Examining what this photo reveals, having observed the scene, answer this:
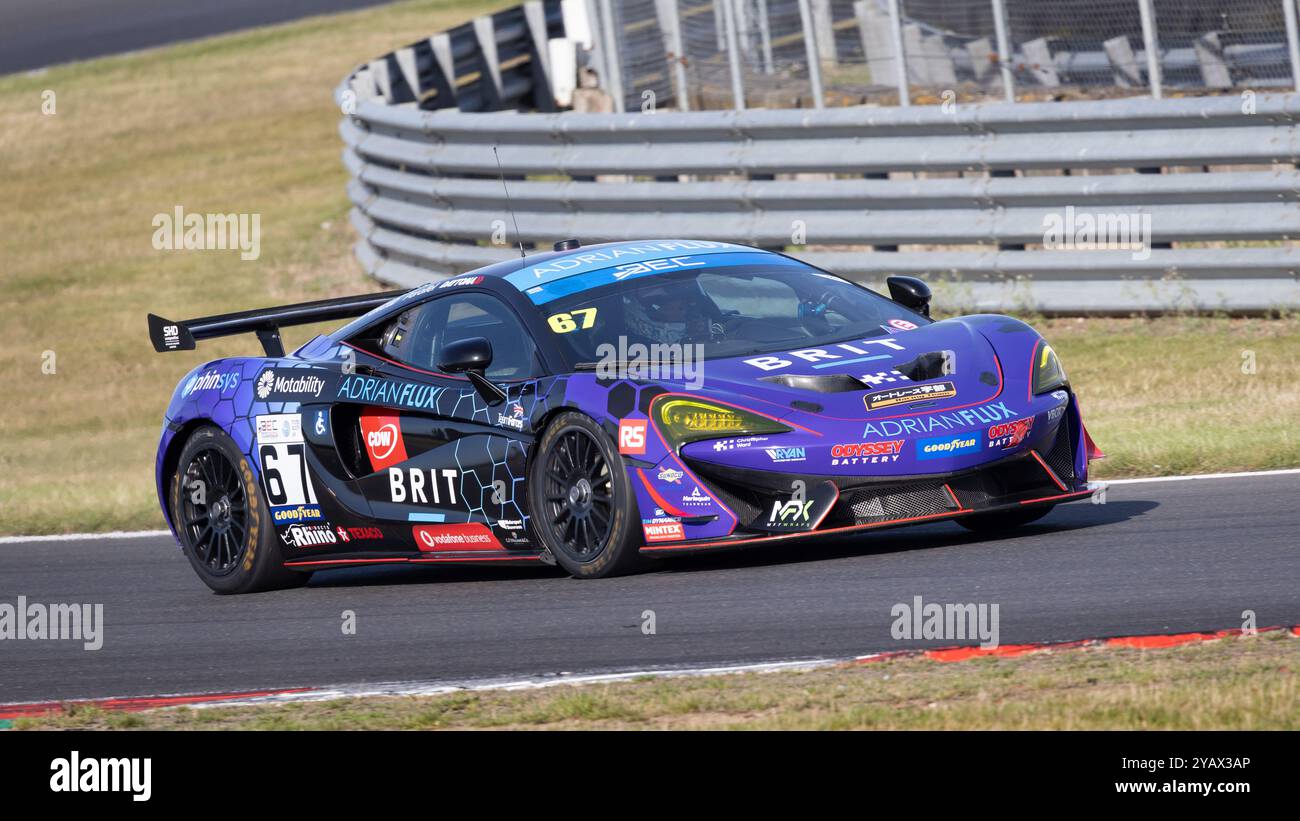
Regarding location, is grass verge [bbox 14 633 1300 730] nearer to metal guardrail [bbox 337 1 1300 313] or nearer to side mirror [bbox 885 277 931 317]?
side mirror [bbox 885 277 931 317]

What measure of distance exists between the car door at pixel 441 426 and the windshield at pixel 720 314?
0.86 ft

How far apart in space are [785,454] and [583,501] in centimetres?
85

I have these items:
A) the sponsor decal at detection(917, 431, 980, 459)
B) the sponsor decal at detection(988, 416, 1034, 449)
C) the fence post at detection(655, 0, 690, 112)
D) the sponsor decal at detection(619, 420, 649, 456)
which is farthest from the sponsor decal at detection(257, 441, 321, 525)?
the fence post at detection(655, 0, 690, 112)

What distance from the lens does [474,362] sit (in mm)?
7855

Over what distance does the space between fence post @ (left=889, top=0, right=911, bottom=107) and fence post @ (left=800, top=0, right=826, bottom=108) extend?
0.93 meters

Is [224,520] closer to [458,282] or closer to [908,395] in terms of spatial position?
[458,282]

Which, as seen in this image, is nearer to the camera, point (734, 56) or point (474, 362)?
point (474, 362)

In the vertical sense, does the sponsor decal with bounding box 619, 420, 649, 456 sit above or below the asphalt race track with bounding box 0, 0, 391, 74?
below

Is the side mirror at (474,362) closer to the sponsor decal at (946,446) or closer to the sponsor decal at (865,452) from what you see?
the sponsor decal at (865,452)

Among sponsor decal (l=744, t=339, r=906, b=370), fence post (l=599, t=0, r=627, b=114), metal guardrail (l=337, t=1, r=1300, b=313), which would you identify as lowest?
sponsor decal (l=744, t=339, r=906, b=370)

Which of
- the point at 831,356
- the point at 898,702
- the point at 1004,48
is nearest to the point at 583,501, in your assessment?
the point at 831,356

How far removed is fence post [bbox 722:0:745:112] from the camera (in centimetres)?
→ 1567
